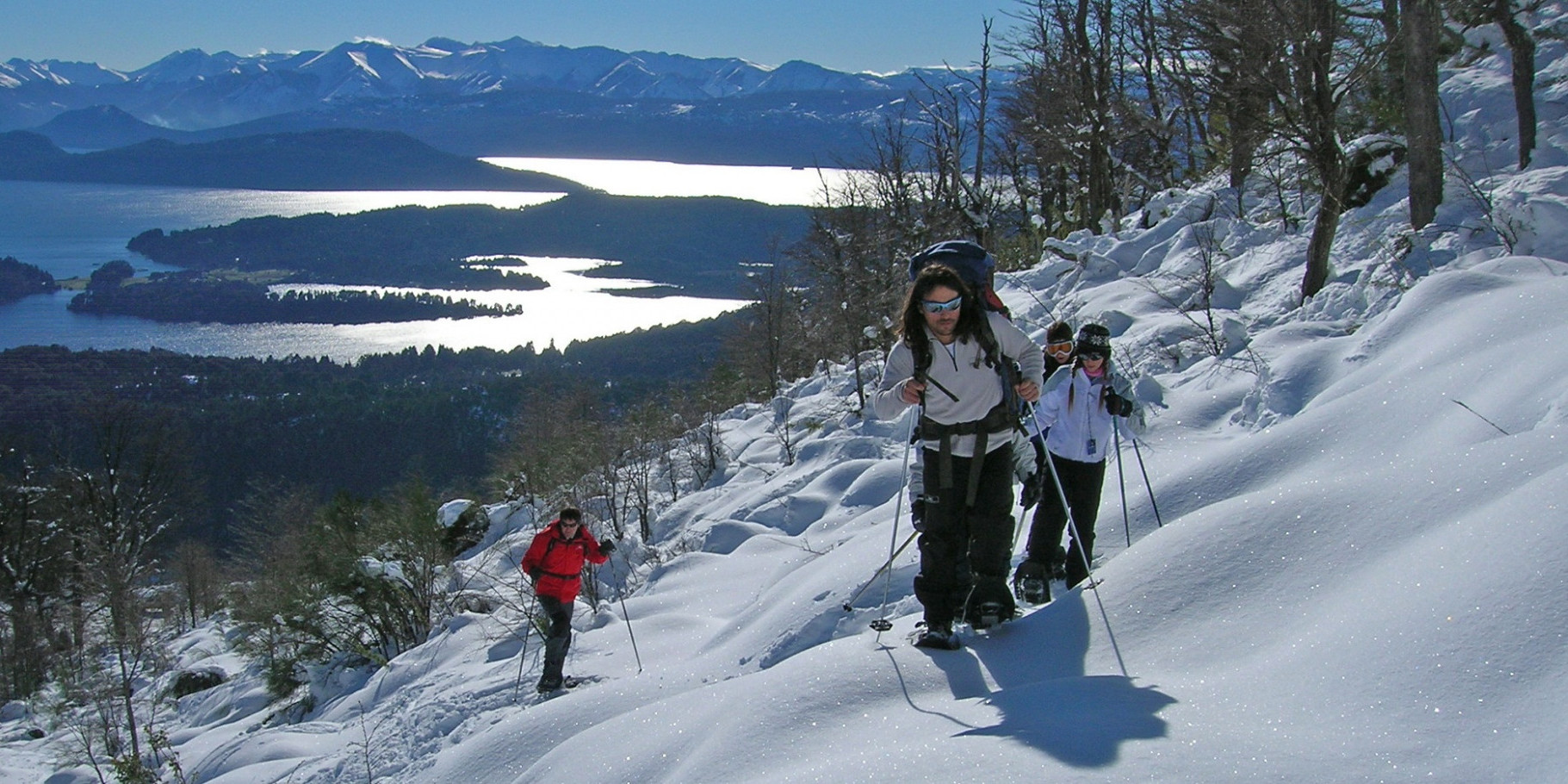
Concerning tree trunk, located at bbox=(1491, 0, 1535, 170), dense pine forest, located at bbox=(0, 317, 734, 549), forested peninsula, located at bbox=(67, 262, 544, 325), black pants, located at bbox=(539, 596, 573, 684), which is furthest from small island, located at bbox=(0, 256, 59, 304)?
tree trunk, located at bbox=(1491, 0, 1535, 170)

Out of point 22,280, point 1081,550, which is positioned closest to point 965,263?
point 1081,550

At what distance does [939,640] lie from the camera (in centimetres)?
420

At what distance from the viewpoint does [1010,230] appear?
83.9 ft

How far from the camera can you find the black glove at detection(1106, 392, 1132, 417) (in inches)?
194

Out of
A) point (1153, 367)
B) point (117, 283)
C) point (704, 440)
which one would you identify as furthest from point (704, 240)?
point (1153, 367)

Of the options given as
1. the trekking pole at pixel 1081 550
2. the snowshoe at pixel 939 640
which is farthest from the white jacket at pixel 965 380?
the snowshoe at pixel 939 640

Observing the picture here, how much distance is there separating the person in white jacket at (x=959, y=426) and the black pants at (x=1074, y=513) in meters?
0.89

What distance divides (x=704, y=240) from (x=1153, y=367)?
156884 mm

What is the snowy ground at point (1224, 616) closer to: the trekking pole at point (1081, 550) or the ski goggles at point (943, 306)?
the trekking pole at point (1081, 550)

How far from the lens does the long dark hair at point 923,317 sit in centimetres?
403

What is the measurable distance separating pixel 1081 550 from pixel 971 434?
3.39ft

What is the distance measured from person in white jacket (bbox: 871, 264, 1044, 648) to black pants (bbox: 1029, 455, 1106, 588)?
89 cm

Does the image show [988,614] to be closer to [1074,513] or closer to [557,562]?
[1074,513]

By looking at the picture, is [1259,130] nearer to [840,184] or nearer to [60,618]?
[840,184]
